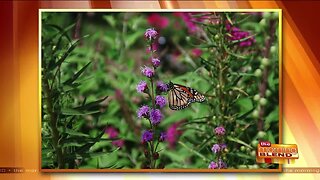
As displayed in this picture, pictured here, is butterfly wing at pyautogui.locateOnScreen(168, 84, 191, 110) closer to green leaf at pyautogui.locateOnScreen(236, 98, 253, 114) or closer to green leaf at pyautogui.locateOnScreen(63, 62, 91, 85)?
green leaf at pyautogui.locateOnScreen(236, 98, 253, 114)

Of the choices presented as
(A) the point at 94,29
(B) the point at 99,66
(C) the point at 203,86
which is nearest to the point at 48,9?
(A) the point at 94,29

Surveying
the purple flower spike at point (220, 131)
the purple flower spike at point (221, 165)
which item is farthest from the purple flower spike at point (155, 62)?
the purple flower spike at point (221, 165)

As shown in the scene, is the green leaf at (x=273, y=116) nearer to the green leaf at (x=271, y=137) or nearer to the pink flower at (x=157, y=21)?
the green leaf at (x=271, y=137)

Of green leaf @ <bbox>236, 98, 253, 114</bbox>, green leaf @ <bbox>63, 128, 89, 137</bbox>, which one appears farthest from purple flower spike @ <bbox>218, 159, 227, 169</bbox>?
green leaf @ <bbox>63, 128, 89, 137</bbox>

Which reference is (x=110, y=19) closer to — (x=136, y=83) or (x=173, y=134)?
(x=136, y=83)

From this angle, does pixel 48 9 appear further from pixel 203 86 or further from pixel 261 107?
pixel 261 107

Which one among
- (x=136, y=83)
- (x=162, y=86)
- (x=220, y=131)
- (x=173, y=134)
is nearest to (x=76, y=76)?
(x=136, y=83)
